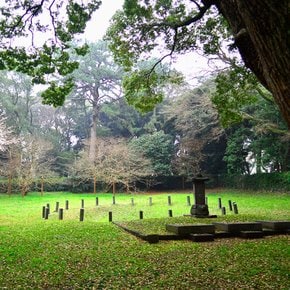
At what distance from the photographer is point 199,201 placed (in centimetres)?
1530

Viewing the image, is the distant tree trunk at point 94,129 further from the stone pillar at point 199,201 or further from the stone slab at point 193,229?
the stone slab at point 193,229

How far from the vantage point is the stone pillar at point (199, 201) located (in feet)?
48.3

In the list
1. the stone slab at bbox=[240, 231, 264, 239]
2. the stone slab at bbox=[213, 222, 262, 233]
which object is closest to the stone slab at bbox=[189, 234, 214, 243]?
the stone slab at bbox=[213, 222, 262, 233]

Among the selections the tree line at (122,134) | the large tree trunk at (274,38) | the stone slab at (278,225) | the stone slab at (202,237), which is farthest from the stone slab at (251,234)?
the tree line at (122,134)

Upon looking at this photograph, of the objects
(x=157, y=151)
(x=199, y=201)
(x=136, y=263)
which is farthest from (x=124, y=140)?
(x=136, y=263)

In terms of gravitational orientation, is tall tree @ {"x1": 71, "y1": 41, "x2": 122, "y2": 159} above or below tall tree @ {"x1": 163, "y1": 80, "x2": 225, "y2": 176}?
above

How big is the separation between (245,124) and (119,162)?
1407 cm

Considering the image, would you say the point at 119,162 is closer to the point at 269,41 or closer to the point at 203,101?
the point at 203,101

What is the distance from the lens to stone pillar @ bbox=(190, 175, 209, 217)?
579 inches

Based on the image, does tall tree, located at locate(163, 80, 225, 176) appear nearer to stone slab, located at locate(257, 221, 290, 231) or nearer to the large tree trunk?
stone slab, located at locate(257, 221, 290, 231)

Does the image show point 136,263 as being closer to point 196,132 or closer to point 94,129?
point 196,132

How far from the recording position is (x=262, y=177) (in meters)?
29.7

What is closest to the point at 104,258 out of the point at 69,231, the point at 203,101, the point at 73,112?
the point at 69,231

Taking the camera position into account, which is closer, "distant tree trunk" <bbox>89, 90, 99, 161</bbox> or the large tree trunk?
the large tree trunk
